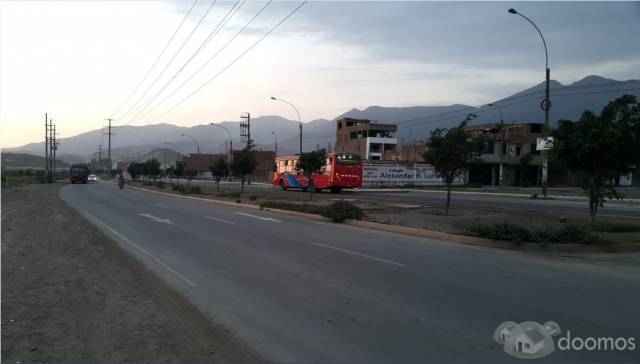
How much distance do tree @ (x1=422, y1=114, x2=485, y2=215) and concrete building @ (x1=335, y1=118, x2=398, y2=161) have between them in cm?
8603

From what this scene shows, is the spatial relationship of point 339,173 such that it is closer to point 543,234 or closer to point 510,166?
point 543,234

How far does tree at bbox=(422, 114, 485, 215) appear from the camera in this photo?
20859 mm

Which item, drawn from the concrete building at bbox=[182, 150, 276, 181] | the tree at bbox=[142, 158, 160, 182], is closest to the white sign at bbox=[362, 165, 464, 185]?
the tree at bbox=[142, 158, 160, 182]

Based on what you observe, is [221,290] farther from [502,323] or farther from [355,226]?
[355,226]

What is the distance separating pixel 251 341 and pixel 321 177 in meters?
42.7

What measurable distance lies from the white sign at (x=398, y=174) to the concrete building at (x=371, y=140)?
35.9 m

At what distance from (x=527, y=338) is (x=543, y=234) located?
8.19 meters

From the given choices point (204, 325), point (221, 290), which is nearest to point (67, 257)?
point (221, 290)

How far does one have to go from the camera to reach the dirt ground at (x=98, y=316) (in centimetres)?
578

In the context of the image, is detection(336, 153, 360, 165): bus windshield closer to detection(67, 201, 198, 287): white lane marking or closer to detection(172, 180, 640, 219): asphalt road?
detection(172, 180, 640, 219): asphalt road

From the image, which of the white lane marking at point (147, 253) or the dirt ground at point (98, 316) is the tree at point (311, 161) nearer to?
the white lane marking at point (147, 253)

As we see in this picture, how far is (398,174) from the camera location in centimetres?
6925

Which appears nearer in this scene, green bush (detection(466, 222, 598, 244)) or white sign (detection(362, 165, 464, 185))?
green bush (detection(466, 222, 598, 244))

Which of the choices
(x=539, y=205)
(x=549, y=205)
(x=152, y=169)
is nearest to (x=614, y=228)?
(x=539, y=205)
